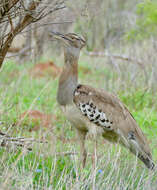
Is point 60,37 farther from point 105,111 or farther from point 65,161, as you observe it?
point 65,161

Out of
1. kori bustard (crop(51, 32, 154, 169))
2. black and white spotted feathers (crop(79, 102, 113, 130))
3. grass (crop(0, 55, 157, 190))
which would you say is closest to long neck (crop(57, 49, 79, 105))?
kori bustard (crop(51, 32, 154, 169))

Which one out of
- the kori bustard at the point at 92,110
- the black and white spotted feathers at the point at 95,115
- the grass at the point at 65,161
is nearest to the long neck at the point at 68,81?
the kori bustard at the point at 92,110

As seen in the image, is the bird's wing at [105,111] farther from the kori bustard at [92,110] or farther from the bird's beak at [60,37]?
the bird's beak at [60,37]

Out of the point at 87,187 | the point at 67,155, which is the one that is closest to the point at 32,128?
the point at 67,155

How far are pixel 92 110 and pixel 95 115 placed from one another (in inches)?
2.0

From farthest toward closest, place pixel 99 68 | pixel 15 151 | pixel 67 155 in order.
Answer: pixel 99 68, pixel 67 155, pixel 15 151

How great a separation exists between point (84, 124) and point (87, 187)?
2.61ft

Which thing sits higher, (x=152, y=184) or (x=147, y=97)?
(x=152, y=184)

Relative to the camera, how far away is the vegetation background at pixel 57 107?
9.27 ft

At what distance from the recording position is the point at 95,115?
3.41m

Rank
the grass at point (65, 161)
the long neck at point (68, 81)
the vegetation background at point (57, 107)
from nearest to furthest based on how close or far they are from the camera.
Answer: the grass at point (65, 161) < the vegetation background at point (57, 107) < the long neck at point (68, 81)

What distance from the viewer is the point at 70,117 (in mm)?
3352

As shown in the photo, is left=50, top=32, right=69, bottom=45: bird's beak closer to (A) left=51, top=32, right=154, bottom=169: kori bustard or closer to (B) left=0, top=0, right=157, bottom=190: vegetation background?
(A) left=51, top=32, right=154, bottom=169: kori bustard

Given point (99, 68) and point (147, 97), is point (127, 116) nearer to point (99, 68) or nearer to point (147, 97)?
point (147, 97)
